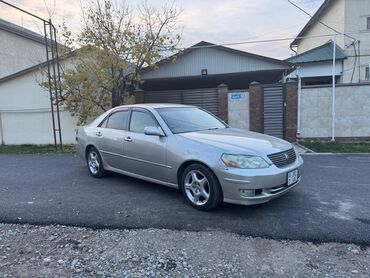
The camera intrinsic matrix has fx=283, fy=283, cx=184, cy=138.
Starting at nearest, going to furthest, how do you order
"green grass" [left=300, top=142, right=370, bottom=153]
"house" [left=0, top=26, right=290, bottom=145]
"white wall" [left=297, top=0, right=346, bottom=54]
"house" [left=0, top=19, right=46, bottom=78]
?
"green grass" [left=300, top=142, right=370, bottom=153], "house" [left=0, top=26, right=290, bottom=145], "house" [left=0, top=19, right=46, bottom=78], "white wall" [left=297, top=0, right=346, bottom=54]

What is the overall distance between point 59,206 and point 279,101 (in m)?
8.65

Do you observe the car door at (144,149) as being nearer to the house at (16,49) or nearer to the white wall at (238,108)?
the white wall at (238,108)

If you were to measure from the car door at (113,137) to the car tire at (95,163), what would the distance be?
219mm

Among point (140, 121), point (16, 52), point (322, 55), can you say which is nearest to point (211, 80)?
point (322, 55)

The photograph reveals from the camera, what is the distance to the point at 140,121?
5.06 metres

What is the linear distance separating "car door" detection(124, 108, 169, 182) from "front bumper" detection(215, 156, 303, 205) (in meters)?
1.10

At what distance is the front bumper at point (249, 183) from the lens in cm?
364

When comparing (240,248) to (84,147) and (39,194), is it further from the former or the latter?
(84,147)

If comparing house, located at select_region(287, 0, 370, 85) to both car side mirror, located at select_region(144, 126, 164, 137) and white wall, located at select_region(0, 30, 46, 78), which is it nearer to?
car side mirror, located at select_region(144, 126, 164, 137)

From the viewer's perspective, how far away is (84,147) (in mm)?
6230

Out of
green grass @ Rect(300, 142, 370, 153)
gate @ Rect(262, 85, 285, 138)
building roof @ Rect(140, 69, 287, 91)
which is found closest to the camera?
green grass @ Rect(300, 142, 370, 153)

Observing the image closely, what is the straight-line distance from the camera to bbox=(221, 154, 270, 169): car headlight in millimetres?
3719

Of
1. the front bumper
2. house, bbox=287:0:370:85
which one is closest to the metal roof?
house, bbox=287:0:370:85

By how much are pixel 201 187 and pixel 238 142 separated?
0.84 m
